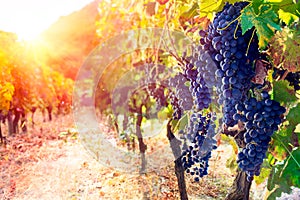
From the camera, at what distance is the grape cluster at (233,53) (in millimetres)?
662

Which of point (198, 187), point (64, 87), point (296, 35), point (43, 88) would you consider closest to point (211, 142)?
point (296, 35)

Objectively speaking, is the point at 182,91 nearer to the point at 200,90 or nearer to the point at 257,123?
the point at 200,90

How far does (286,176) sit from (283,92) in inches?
6.5

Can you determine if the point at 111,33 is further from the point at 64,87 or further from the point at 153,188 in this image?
the point at 64,87

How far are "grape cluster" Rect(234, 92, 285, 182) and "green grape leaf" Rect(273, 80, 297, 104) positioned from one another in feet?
0.22

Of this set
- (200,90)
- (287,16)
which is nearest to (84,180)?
(200,90)

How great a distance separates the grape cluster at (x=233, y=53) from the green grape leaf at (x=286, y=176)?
0.15 m

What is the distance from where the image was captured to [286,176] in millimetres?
734

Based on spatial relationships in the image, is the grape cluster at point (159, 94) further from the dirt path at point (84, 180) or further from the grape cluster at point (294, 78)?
the grape cluster at point (294, 78)

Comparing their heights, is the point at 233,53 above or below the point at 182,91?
above

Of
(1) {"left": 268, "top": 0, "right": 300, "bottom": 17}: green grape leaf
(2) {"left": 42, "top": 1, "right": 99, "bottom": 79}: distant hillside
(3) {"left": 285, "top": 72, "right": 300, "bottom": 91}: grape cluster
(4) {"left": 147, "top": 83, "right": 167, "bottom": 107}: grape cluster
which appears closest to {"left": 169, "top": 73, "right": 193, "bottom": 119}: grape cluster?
(3) {"left": 285, "top": 72, "right": 300, "bottom": 91}: grape cluster

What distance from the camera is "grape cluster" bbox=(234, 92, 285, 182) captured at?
675mm

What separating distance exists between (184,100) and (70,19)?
5.98m

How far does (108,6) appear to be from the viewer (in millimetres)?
2670
